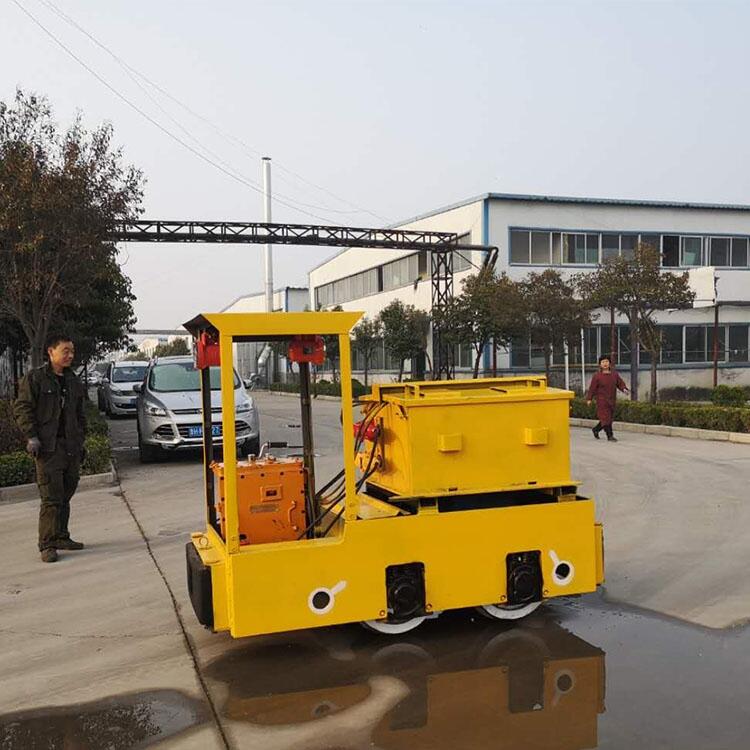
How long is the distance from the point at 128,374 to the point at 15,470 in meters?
17.5

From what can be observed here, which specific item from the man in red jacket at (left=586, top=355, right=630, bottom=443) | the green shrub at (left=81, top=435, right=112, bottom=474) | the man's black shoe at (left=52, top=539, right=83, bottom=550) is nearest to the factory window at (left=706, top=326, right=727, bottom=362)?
the man in red jacket at (left=586, top=355, right=630, bottom=443)

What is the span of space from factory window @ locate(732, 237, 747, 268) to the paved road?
31226 millimetres

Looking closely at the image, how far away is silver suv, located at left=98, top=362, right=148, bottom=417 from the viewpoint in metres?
25.3

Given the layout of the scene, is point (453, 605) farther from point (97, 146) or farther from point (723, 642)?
point (97, 146)

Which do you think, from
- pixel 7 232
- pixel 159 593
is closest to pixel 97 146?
pixel 7 232

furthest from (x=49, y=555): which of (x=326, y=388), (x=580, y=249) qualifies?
(x=326, y=388)

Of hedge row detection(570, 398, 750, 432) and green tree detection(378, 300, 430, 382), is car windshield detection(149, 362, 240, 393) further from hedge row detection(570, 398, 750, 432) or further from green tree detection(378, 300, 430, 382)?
green tree detection(378, 300, 430, 382)

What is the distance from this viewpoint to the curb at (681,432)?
1484 cm

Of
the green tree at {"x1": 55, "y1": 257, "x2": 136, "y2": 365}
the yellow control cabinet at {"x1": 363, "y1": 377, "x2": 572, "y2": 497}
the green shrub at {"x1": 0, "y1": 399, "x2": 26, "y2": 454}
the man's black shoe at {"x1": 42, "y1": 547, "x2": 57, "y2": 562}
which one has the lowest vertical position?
the man's black shoe at {"x1": 42, "y1": 547, "x2": 57, "y2": 562}

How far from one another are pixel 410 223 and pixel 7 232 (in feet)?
89.0

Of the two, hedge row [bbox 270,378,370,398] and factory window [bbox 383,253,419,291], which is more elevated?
factory window [bbox 383,253,419,291]

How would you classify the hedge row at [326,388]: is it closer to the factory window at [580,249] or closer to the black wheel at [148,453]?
the factory window at [580,249]

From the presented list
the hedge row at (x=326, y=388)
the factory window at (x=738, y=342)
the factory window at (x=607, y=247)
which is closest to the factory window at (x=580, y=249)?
the factory window at (x=607, y=247)

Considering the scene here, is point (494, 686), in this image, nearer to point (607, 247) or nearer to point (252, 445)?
point (252, 445)
